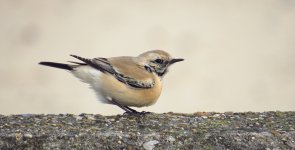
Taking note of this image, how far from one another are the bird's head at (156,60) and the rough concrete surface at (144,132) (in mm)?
869

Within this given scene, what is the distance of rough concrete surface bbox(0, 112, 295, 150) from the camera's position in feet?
19.4

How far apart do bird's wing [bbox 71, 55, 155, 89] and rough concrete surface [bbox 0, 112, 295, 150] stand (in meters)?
0.45

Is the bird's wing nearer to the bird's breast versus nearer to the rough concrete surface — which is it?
the bird's breast

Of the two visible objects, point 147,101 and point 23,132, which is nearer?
point 23,132

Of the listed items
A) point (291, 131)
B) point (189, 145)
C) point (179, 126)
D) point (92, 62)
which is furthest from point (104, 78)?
point (291, 131)

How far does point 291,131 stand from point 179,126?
113cm

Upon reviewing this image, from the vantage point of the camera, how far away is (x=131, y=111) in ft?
24.2

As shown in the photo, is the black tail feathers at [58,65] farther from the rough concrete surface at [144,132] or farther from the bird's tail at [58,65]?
the rough concrete surface at [144,132]

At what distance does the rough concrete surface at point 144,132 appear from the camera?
19.4ft

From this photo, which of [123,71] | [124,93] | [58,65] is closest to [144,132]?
[124,93]

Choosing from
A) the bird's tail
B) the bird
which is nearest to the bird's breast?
the bird

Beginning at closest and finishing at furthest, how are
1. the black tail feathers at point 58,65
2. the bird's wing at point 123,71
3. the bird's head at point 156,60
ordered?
the black tail feathers at point 58,65 < the bird's wing at point 123,71 < the bird's head at point 156,60

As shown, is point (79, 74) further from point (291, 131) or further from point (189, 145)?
point (291, 131)

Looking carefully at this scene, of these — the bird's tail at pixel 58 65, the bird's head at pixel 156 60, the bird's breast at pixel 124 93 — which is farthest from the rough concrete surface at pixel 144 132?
the bird's head at pixel 156 60
